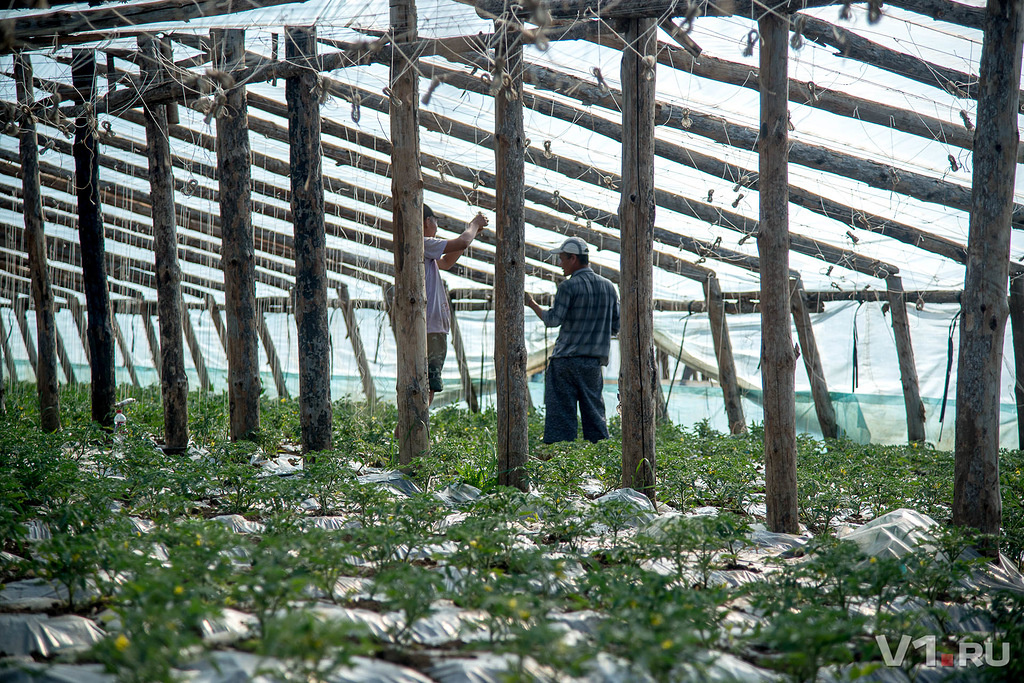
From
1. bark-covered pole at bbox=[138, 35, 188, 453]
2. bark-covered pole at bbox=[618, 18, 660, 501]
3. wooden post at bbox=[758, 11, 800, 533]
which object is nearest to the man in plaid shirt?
bark-covered pole at bbox=[618, 18, 660, 501]

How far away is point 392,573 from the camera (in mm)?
2432

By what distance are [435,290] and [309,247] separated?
1.08m

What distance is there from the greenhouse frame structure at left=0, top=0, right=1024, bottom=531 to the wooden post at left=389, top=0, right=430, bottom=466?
0.02 metres

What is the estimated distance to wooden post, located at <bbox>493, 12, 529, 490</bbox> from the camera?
185 inches

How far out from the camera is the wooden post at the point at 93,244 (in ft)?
21.9

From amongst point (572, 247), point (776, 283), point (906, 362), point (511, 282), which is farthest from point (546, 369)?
point (906, 362)

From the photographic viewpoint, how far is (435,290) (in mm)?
6164

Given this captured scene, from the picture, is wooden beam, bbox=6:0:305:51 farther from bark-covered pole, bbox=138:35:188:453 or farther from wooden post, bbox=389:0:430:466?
bark-covered pole, bbox=138:35:188:453

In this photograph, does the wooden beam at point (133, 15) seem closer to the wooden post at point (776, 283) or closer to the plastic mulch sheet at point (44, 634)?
the wooden post at point (776, 283)

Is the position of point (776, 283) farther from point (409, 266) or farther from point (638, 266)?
point (409, 266)

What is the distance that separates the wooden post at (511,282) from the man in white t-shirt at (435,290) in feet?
3.43

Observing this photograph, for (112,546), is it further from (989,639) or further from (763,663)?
(989,639)

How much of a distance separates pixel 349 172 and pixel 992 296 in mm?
6691

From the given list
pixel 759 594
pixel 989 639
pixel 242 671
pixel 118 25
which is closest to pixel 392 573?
pixel 242 671
